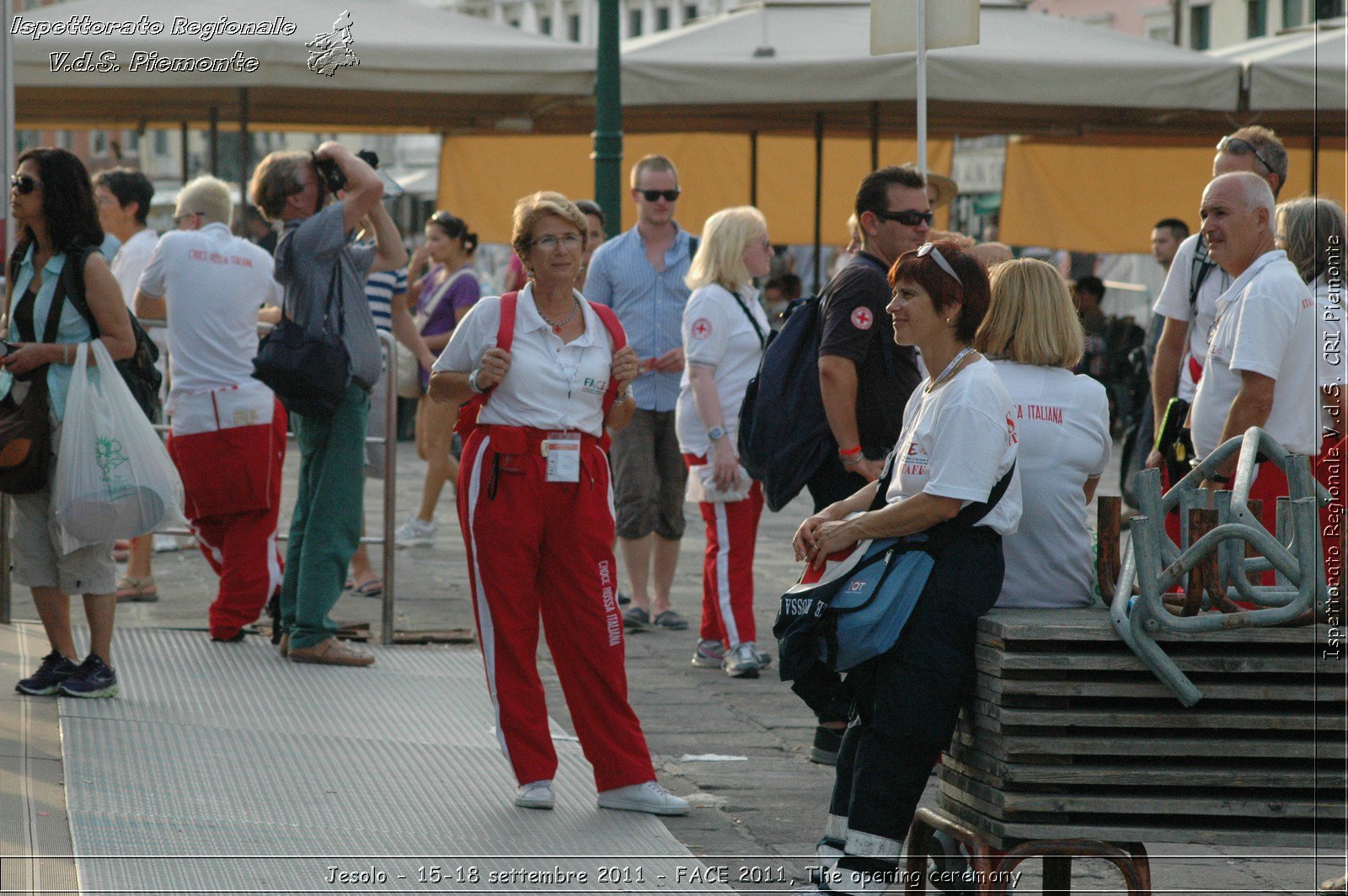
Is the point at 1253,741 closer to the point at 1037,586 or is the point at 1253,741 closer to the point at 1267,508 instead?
the point at 1037,586

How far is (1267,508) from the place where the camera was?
569 centimetres

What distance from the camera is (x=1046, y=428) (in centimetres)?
429

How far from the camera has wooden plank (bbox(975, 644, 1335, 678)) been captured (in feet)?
11.9

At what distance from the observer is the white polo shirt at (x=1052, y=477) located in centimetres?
418

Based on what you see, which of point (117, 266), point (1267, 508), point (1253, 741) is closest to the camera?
point (1253, 741)

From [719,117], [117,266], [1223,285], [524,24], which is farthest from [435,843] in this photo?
[524,24]

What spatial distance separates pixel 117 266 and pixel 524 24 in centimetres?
5454

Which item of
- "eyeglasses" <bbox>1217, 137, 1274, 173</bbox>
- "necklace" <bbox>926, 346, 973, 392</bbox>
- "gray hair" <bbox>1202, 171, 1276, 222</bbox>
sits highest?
"eyeglasses" <bbox>1217, 137, 1274, 173</bbox>

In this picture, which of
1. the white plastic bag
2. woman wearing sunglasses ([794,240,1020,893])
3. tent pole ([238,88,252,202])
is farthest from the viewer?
tent pole ([238,88,252,202])

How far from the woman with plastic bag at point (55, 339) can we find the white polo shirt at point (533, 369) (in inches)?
62.0

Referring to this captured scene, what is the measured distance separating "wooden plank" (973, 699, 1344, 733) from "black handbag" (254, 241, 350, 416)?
384 cm

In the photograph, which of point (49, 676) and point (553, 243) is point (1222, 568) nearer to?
point (553, 243)

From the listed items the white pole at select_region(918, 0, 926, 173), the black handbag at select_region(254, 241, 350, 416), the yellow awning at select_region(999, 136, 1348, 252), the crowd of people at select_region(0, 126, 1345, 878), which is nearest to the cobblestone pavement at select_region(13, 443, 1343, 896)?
the crowd of people at select_region(0, 126, 1345, 878)

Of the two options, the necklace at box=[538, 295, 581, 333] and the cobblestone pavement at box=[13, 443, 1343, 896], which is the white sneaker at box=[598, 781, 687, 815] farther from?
the necklace at box=[538, 295, 581, 333]
